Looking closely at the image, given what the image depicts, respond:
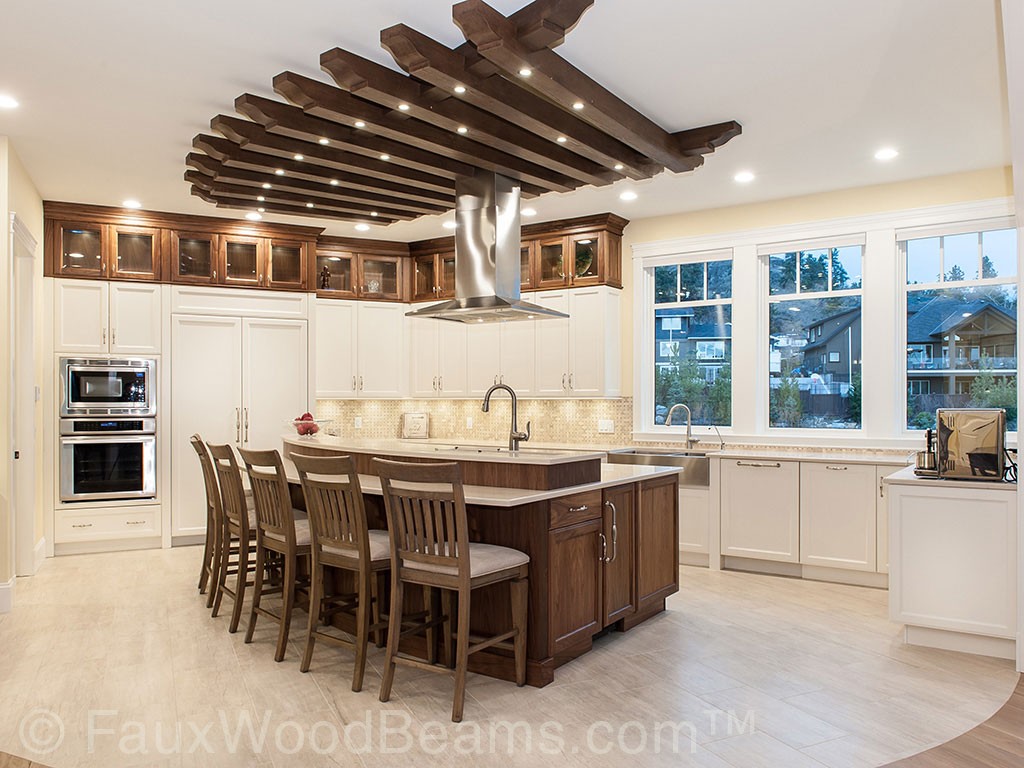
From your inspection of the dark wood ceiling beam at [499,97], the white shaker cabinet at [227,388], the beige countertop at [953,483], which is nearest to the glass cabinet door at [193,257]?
the white shaker cabinet at [227,388]

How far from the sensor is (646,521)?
425 centimetres

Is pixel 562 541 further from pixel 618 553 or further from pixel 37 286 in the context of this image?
pixel 37 286

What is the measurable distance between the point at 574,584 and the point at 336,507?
117 cm

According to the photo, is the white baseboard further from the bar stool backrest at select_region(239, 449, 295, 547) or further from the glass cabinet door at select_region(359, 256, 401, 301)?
the glass cabinet door at select_region(359, 256, 401, 301)

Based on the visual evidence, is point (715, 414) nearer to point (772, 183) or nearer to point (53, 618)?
point (772, 183)

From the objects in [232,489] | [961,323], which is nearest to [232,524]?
[232,489]

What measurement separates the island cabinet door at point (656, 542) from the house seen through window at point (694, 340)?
193cm

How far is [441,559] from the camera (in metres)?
3.07

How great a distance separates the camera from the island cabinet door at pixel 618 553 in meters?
3.84

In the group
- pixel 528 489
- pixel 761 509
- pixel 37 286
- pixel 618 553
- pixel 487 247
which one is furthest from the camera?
pixel 37 286

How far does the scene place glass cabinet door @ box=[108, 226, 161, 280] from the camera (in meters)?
6.29

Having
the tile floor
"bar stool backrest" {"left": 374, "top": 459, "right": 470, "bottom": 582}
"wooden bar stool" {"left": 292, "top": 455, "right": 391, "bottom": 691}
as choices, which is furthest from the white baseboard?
"bar stool backrest" {"left": 374, "top": 459, "right": 470, "bottom": 582}

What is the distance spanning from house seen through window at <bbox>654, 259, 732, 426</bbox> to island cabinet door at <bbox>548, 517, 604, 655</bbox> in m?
2.90

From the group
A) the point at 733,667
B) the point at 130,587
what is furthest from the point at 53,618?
the point at 733,667
